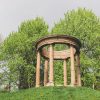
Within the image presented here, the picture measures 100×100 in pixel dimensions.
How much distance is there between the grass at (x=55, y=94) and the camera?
26697mm

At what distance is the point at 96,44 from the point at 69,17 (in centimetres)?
760

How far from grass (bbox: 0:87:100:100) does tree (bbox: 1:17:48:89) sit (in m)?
18.2

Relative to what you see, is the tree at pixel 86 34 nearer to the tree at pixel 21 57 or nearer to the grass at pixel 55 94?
the tree at pixel 21 57

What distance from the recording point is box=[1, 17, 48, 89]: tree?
47938 millimetres

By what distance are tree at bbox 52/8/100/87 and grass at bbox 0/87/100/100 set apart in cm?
1401

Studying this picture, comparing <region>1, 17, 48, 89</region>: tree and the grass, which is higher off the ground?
<region>1, 17, 48, 89</region>: tree

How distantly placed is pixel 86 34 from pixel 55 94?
20735mm

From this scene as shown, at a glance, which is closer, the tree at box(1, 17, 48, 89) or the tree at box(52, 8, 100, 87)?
the tree at box(52, 8, 100, 87)

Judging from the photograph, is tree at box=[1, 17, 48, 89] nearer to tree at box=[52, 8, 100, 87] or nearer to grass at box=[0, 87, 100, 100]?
tree at box=[52, 8, 100, 87]

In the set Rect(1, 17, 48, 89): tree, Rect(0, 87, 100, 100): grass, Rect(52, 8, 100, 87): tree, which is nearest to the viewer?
Rect(0, 87, 100, 100): grass

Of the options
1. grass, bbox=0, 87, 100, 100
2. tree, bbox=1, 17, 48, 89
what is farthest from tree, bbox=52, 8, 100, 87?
grass, bbox=0, 87, 100, 100

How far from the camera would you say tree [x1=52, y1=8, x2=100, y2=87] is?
Answer: 43.5 metres

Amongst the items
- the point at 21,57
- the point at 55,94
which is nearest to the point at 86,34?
the point at 21,57

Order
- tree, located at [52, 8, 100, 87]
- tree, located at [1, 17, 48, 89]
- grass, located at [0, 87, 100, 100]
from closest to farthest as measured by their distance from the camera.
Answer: grass, located at [0, 87, 100, 100] < tree, located at [52, 8, 100, 87] < tree, located at [1, 17, 48, 89]
